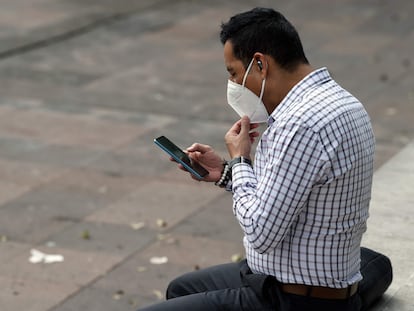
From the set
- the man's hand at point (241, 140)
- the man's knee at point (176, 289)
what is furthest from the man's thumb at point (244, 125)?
the man's knee at point (176, 289)

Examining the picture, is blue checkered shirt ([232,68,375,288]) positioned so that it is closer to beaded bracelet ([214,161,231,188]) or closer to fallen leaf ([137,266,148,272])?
beaded bracelet ([214,161,231,188])

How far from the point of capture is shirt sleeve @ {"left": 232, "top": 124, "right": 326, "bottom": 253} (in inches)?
139

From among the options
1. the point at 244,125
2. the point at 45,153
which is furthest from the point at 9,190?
the point at 244,125

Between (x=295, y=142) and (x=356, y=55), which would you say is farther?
(x=356, y=55)

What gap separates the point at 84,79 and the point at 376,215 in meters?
6.14

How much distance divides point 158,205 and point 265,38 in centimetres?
401

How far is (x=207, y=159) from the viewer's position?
13.1 feet

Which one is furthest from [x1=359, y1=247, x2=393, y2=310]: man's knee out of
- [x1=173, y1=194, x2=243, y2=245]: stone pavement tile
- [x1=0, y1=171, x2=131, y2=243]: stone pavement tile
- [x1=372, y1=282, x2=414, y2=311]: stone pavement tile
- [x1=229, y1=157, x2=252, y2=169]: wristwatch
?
[x1=0, y1=171, x2=131, y2=243]: stone pavement tile

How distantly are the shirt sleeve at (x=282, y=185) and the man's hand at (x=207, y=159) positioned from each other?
1.28ft

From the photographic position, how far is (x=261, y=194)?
3564mm

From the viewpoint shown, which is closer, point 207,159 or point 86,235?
point 207,159

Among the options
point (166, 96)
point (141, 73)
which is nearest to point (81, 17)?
point (141, 73)

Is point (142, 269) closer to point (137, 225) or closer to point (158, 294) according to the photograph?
point (158, 294)

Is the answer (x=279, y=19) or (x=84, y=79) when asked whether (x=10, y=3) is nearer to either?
(x=84, y=79)
